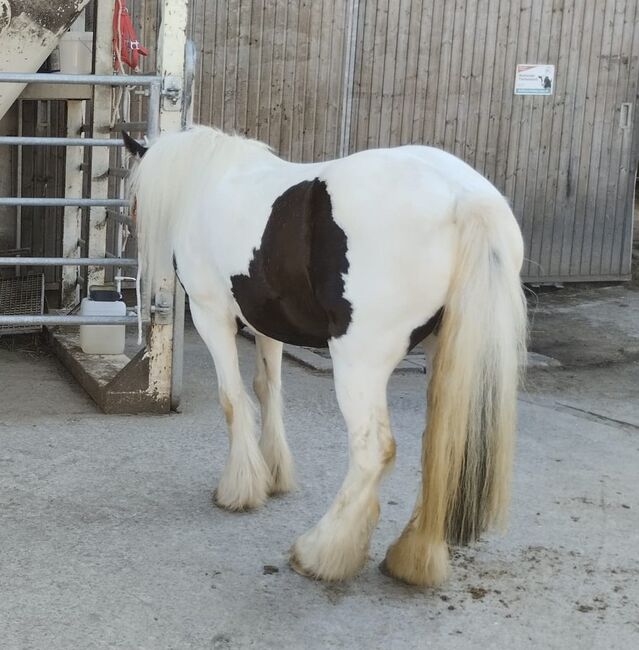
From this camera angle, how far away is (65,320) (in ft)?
15.6

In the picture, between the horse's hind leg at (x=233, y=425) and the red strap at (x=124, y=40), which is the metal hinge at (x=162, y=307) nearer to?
the horse's hind leg at (x=233, y=425)

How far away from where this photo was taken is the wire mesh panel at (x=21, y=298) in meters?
6.15

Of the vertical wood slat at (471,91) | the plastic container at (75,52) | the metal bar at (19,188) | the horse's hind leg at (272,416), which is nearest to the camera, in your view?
the horse's hind leg at (272,416)

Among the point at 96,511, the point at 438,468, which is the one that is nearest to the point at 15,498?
the point at 96,511

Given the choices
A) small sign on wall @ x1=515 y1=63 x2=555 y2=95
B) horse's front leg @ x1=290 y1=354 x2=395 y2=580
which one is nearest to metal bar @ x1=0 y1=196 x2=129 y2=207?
horse's front leg @ x1=290 y1=354 x2=395 y2=580

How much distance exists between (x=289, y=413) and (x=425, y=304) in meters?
2.22

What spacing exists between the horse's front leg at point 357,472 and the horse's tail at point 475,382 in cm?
15

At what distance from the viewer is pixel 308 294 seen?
302 cm

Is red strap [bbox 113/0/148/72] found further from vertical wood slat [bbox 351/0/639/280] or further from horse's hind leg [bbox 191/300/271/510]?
vertical wood slat [bbox 351/0/639/280]

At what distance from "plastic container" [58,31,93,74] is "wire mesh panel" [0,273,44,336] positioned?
1384mm

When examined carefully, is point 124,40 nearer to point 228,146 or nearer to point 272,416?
point 228,146

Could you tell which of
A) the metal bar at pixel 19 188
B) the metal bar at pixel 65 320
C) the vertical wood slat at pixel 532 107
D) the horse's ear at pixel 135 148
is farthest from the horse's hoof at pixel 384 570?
the vertical wood slat at pixel 532 107

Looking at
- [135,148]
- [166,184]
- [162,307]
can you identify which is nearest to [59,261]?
[162,307]

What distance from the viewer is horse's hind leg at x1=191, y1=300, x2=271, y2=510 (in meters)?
3.62
